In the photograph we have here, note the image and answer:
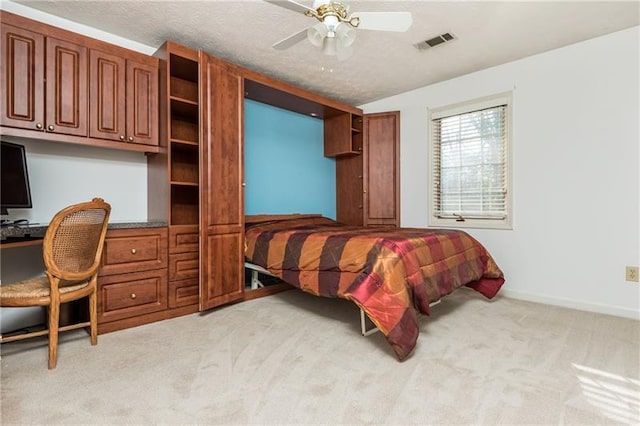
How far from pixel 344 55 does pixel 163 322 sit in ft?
8.13

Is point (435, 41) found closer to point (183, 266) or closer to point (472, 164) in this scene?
point (472, 164)

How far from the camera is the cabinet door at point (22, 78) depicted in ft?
6.84

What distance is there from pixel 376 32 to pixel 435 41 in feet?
1.93

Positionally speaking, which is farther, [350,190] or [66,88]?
[350,190]

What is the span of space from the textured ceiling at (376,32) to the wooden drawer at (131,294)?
203cm

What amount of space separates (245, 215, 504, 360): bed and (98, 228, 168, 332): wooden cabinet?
2.80 ft

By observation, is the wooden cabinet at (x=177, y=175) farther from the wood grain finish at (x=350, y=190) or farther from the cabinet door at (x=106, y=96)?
the wood grain finish at (x=350, y=190)

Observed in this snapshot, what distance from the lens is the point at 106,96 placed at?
2.50 metres

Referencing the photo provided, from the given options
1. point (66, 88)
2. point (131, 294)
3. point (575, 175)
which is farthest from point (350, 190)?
point (66, 88)

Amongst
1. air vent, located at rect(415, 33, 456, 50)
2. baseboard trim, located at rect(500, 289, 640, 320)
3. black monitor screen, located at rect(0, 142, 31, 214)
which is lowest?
baseboard trim, located at rect(500, 289, 640, 320)

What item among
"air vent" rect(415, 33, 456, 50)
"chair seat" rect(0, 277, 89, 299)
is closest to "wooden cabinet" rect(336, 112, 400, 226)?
"air vent" rect(415, 33, 456, 50)

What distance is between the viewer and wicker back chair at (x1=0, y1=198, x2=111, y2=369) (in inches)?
69.2

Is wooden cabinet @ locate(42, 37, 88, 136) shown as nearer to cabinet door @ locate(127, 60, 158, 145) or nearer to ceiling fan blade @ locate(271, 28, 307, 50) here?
cabinet door @ locate(127, 60, 158, 145)

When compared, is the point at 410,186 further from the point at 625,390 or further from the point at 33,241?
the point at 33,241
